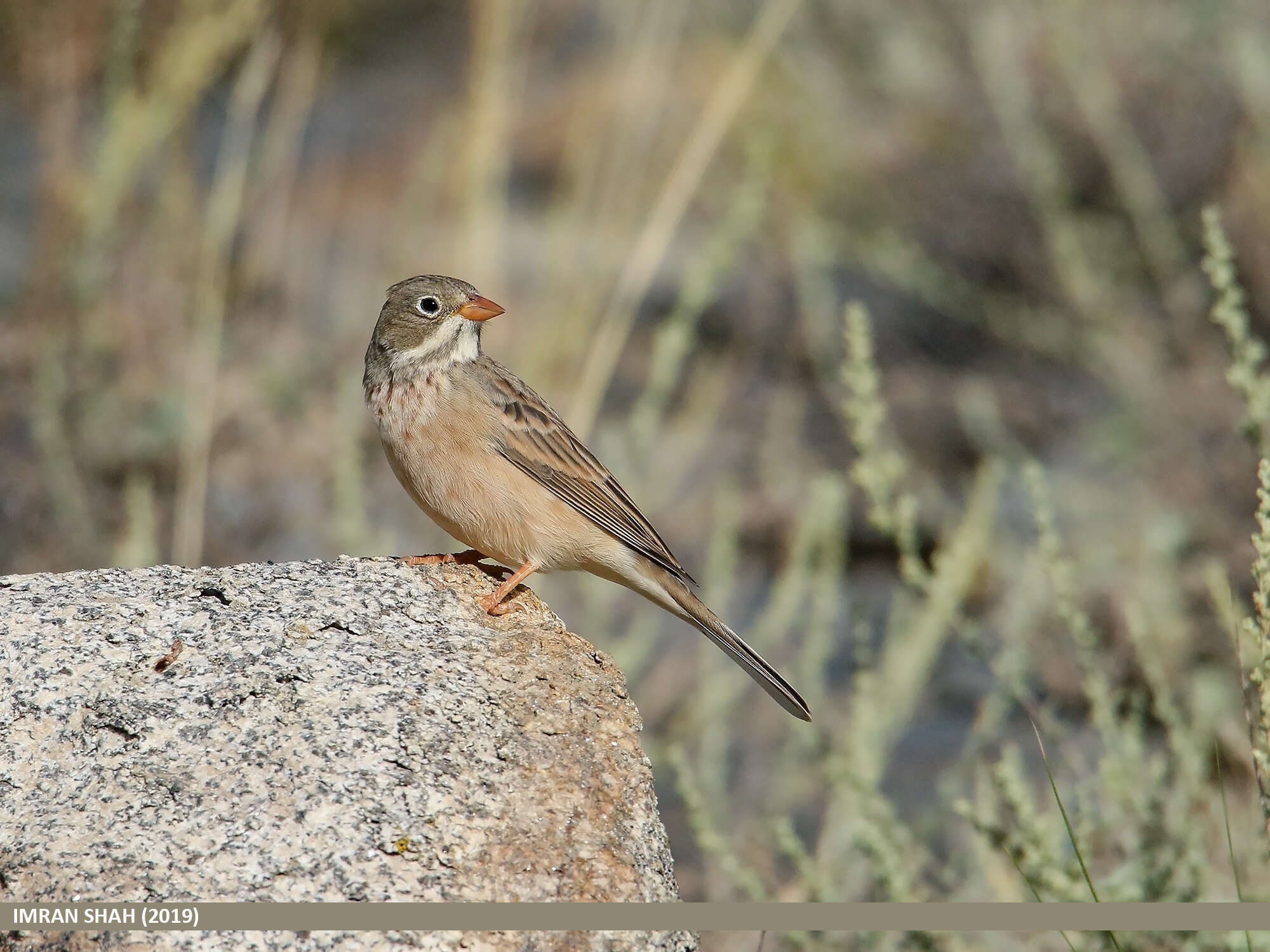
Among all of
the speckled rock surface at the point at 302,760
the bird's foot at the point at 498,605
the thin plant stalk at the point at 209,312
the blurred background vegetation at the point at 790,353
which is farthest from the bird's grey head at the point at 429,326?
the speckled rock surface at the point at 302,760

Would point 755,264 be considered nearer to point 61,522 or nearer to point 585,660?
point 61,522

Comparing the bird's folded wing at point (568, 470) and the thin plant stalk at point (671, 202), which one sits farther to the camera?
the thin plant stalk at point (671, 202)

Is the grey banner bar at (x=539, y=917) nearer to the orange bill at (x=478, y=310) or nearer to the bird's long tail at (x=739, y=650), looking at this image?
the bird's long tail at (x=739, y=650)

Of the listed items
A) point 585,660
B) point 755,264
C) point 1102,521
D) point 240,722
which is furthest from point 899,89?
point 240,722

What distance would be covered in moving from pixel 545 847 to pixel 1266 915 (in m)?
1.77

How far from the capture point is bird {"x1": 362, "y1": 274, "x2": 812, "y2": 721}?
4.62m

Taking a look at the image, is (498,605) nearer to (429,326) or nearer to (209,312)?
(429,326)

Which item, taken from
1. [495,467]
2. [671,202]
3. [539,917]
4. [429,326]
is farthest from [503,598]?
[671,202]

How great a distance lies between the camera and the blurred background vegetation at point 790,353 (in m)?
5.51

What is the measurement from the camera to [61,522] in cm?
720

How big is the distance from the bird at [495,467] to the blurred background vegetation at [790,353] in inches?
26.1

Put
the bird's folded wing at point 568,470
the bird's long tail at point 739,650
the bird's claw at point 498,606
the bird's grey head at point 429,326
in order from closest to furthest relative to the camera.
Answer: the bird's claw at point 498,606 → the bird's long tail at point 739,650 → the bird's folded wing at point 568,470 → the bird's grey head at point 429,326

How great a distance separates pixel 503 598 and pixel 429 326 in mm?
1449

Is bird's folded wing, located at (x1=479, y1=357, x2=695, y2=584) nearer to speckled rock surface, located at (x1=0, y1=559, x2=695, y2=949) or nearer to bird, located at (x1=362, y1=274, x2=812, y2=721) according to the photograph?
bird, located at (x1=362, y1=274, x2=812, y2=721)
